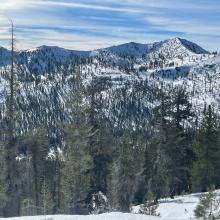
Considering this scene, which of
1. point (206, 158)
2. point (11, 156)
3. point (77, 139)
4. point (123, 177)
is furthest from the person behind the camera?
point (123, 177)

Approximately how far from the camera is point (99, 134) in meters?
42.0

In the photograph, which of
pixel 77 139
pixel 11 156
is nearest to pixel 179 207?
pixel 77 139

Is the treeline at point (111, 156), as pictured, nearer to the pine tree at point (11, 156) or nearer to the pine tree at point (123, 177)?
the pine tree at point (123, 177)

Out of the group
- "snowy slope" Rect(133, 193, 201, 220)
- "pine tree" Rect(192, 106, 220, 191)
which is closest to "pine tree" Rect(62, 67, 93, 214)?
"snowy slope" Rect(133, 193, 201, 220)

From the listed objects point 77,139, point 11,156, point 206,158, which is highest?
point 77,139

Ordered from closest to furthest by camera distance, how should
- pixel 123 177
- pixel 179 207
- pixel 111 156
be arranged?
pixel 179 207 < pixel 123 177 < pixel 111 156

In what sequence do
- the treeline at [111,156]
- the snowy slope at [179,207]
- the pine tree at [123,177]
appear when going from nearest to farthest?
the snowy slope at [179,207], the treeline at [111,156], the pine tree at [123,177]

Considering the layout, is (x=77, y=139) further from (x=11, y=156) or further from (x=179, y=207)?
(x=179, y=207)

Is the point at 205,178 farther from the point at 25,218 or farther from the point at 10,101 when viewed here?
the point at 25,218

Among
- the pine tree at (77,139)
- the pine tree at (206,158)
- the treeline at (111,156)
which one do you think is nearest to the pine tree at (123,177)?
the treeline at (111,156)

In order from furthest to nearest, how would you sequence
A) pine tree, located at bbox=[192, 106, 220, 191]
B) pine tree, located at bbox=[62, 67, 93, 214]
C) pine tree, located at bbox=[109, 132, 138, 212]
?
1. pine tree, located at bbox=[192, 106, 220, 191]
2. pine tree, located at bbox=[109, 132, 138, 212]
3. pine tree, located at bbox=[62, 67, 93, 214]

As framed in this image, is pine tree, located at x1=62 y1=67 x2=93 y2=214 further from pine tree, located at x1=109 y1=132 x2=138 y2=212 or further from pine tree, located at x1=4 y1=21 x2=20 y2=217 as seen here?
pine tree, located at x1=4 y1=21 x2=20 y2=217

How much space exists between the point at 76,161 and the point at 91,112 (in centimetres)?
639

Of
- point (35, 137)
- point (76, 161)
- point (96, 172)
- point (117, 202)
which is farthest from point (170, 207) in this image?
point (35, 137)
